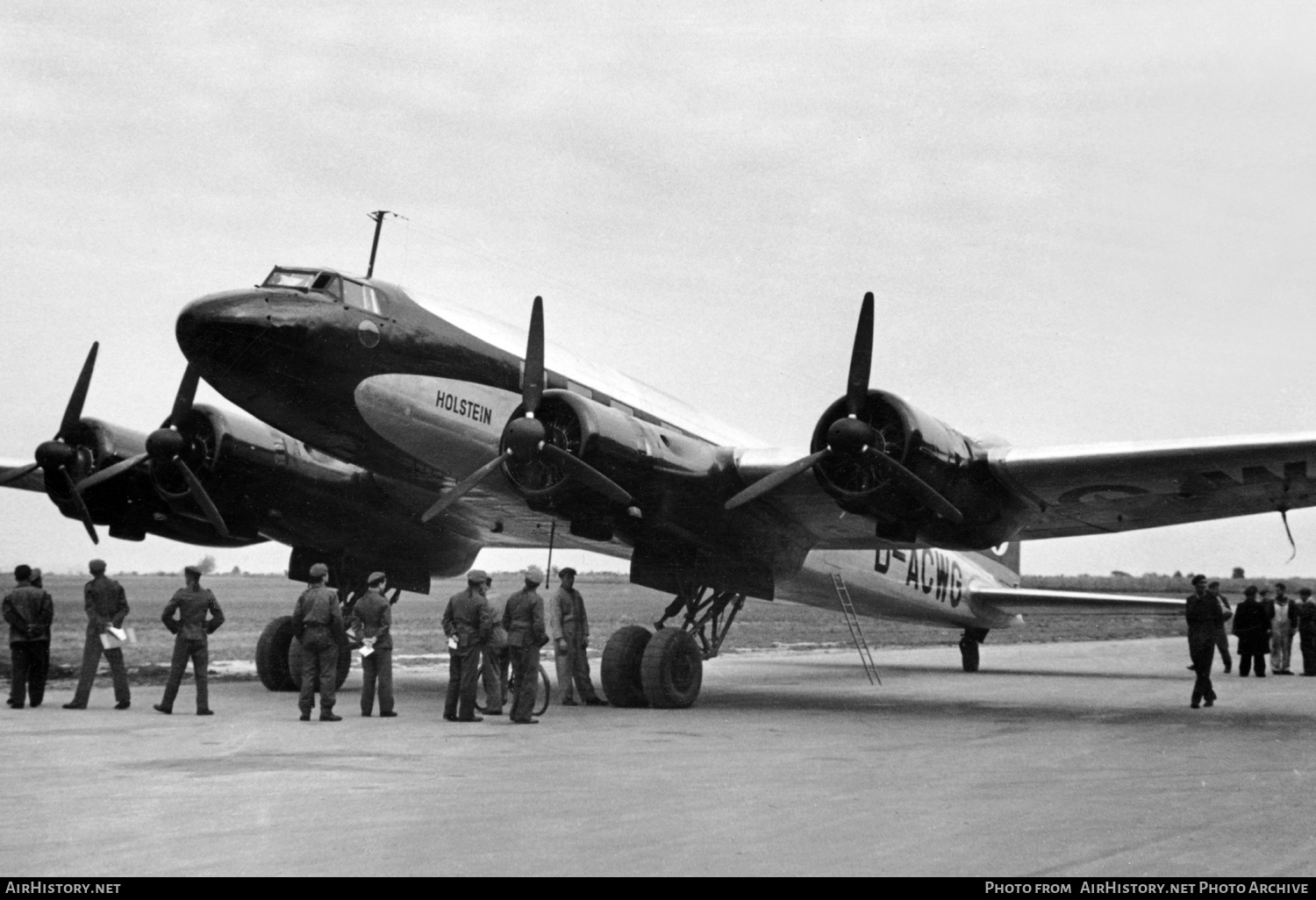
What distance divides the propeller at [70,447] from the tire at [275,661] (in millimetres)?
2419

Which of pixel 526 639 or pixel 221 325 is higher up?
pixel 221 325

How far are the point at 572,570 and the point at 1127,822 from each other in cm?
885

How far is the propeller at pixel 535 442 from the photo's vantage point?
41.6 feet

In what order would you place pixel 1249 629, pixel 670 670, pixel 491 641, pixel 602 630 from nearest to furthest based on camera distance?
pixel 491 641 < pixel 670 670 < pixel 1249 629 < pixel 602 630

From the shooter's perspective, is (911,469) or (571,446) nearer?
(911,469)

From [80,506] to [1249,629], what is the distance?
59.3 feet

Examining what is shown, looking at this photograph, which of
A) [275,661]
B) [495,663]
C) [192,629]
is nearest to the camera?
[192,629]

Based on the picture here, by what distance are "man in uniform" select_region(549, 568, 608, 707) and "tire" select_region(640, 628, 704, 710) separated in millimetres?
752

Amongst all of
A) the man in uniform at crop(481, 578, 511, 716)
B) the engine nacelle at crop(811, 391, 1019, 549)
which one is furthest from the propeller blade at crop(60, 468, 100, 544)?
the engine nacelle at crop(811, 391, 1019, 549)

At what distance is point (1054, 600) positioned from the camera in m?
21.8

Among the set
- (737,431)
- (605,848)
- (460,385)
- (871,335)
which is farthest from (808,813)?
(737,431)

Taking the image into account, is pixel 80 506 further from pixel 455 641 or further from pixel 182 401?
pixel 455 641

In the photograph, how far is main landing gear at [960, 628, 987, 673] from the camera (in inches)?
888

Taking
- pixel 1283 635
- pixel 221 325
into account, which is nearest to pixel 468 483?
pixel 221 325
